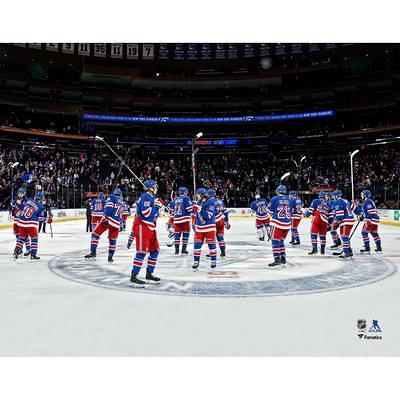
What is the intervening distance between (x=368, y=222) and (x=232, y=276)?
435cm

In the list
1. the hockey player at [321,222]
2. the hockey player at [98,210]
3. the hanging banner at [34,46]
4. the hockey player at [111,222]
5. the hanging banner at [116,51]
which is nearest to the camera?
the hockey player at [111,222]

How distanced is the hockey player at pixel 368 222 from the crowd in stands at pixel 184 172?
10370mm

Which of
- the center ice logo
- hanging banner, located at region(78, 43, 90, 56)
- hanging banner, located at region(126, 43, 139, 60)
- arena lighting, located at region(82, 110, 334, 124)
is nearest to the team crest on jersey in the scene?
the center ice logo

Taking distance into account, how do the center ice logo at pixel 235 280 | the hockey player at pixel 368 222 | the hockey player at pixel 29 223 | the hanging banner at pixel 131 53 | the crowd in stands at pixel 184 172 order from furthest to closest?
the hanging banner at pixel 131 53, the crowd in stands at pixel 184 172, the hockey player at pixel 368 222, the hockey player at pixel 29 223, the center ice logo at pixel 235 280

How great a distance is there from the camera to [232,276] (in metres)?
5.93

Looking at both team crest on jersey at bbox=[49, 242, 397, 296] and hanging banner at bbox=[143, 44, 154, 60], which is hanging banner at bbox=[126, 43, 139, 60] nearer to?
hanging banner at bbox=[143, 44, 154, 60]

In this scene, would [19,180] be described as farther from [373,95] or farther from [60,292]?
[373,95]

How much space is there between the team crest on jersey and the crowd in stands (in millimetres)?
12650

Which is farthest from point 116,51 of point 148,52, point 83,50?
point 83,50

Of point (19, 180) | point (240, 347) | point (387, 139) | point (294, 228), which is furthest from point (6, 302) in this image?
point (387, 139)

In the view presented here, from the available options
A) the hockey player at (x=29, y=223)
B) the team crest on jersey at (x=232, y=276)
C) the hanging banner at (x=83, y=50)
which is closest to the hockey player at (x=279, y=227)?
the team crest on jersey at (x=232, y=276)

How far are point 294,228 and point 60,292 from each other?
6.83 metres

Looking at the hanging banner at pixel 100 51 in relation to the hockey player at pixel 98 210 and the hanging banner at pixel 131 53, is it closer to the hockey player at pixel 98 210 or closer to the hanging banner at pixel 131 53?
the hanging banner at pixel 131 53

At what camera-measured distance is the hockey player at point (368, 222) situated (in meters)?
8.50
